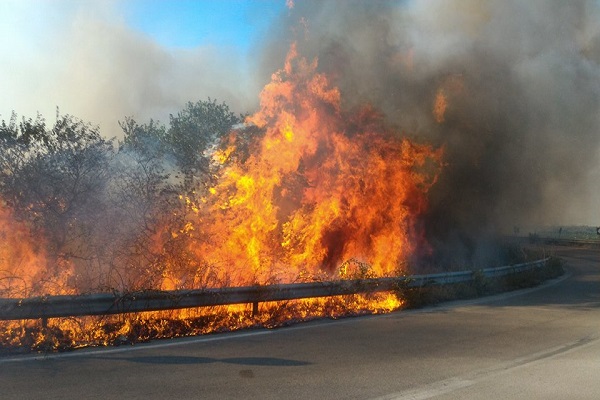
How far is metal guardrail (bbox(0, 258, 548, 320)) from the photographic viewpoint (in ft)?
24.3

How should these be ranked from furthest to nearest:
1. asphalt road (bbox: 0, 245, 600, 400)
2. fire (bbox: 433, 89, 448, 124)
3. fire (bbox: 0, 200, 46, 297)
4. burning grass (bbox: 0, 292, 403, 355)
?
1. fire (bbox: 433, 89, 448, 124)
2. fire (bbox: 0, 200, 46, 297)
3. burning grass (bbox: 0, 292, 403, 355)
4. asphalt road (bbox: 0, 245, 600, 400)

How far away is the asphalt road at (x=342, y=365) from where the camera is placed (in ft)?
18.6

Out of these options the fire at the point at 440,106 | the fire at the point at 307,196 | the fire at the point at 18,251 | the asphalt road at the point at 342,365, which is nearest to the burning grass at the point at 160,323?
the asphalt road at the point at 342,365

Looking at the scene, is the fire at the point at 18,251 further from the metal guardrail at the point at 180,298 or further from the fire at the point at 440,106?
the fire at the point at 440,106

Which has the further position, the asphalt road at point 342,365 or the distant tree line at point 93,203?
the distant tree line at point 93,203

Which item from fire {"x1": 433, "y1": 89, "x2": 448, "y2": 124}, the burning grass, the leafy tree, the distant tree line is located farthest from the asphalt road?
fire {"x1": 433, "y1": 89, "x2": 448, "y2": 124}

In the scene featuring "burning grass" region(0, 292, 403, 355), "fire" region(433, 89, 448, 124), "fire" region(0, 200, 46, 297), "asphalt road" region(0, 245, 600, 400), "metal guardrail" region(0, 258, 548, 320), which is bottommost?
"asphalt road" region(0, 245, 600, 400)

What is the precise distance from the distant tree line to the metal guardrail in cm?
131

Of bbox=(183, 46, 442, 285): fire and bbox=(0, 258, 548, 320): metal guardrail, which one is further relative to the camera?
bbox=(183, 46, 442, 285): fire

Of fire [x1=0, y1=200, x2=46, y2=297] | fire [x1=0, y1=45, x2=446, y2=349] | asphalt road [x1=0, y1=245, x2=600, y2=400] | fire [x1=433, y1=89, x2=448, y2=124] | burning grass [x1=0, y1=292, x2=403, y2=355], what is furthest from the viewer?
fire [x1=433, y1=89, x2=448, y2=124]

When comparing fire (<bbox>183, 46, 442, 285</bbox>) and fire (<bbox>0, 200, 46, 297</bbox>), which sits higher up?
fire (<bbox>183, 46, 442, 285</bbox>)

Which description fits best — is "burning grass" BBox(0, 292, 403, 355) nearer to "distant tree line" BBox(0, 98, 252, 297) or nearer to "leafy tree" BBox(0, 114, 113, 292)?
"distant tree line" BBox(0, 98, 252, 297)

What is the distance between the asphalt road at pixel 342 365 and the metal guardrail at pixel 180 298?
32.3 inches

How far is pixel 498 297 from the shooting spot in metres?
14.1
